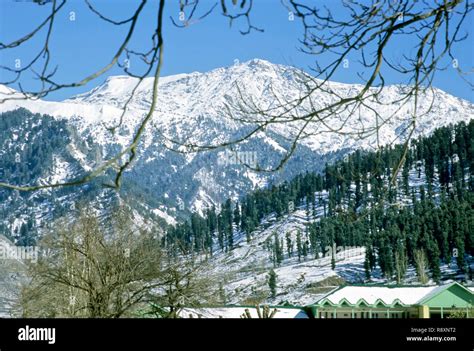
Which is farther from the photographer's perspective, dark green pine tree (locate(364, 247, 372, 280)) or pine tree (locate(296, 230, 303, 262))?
pine tree (locate(296, 230, 303, 262))

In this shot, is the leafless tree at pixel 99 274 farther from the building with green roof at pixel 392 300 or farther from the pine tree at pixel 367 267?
the pine tree at pixel 367 267

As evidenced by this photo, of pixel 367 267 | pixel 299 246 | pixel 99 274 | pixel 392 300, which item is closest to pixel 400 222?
pixel 367 267

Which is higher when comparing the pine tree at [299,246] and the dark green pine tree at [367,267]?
the pine tree at [299,246]

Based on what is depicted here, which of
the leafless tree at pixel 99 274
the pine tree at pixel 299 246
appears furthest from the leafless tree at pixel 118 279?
the pine tree at pixel 299 246

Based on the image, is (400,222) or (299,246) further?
(299,246)

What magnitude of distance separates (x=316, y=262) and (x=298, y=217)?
7912 millimetres

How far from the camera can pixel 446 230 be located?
44.4 m

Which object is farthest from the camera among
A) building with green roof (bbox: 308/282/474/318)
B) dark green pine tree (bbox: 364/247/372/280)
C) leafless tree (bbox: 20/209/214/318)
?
dark green pine tree (bbox: 364/247/372/280)

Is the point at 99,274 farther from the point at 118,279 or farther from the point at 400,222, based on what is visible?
the point at 400,222

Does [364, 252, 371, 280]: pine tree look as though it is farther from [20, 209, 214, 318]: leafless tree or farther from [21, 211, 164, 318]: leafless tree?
[20, 209, 214, 318]: leafless tree

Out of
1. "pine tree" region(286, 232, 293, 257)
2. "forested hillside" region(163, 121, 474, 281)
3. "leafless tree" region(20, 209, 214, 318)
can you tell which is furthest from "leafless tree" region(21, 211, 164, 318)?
"pine tree" region(286, 232, 293, 257)

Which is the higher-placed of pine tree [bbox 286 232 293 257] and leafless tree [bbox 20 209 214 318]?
pine tree [bbox 286 232 293 257]

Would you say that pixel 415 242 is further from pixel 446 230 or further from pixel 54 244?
pixel 54 244
